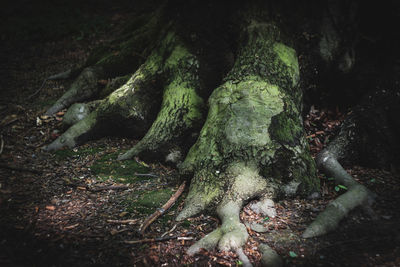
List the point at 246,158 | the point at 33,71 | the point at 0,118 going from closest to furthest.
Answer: the point at 246,158 < the point at 0,118 < the point at 33,71

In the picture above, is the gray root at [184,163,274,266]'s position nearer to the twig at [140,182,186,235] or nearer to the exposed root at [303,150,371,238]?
the twig at [140,182,186,235]

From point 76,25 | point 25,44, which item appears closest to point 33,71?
point 25,44

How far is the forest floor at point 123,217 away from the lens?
2287 millimetres

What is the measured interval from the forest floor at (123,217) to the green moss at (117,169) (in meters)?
0.01

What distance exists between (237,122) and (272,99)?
57 centimetres

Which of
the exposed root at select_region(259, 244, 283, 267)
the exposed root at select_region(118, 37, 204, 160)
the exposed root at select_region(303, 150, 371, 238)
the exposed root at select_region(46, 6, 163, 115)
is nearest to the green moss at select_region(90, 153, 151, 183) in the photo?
the exposed root at select_region(118, 37, 204, 160)

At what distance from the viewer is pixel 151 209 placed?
9.70 ft

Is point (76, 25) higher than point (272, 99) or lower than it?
higher

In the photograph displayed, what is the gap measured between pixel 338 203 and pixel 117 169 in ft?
9.06

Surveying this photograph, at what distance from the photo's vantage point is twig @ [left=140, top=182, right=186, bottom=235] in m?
2.66

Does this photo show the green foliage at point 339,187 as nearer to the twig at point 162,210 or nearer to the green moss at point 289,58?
the green moss at point 289,58

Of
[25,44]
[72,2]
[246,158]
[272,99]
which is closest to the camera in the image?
[246,158]

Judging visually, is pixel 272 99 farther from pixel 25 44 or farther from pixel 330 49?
pixel 25 44

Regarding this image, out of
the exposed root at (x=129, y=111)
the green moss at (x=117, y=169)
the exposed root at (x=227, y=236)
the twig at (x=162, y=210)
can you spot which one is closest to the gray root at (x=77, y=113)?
the exposed root at (x=129, y=111)
